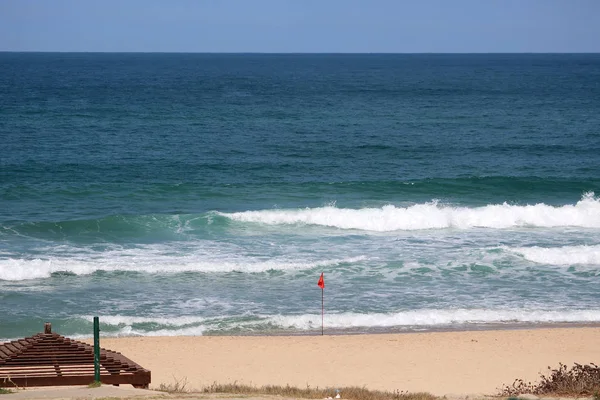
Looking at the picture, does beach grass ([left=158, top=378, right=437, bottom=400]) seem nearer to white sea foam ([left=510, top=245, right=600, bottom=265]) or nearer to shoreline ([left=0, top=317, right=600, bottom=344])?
shoreline ([left=0, top=317, right=600, bottom=344])

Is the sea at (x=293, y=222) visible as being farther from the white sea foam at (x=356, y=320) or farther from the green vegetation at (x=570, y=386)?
the green vegetation at (x=570, y=386)

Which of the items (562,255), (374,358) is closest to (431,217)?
(562,255)

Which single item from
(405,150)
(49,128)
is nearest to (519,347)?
(405,150)

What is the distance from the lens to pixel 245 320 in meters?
21.1

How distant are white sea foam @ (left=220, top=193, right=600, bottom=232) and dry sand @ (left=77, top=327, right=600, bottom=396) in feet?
37.5

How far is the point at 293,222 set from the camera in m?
31.4

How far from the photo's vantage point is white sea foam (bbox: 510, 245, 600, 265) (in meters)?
26.3

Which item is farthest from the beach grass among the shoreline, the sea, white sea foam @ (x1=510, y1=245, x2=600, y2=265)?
white sea foam @ (x1=510, y1=245, x2=600, y2=265)

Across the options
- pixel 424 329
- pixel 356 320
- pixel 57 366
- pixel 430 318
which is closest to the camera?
pixel 57 366

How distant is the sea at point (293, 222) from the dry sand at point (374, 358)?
1130mm

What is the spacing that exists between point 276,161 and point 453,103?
3177cm

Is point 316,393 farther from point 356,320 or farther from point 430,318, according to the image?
point 430,318

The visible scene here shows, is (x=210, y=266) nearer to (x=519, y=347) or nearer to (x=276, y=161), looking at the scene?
(x=519, y=347)

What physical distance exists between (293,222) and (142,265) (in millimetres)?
7532
